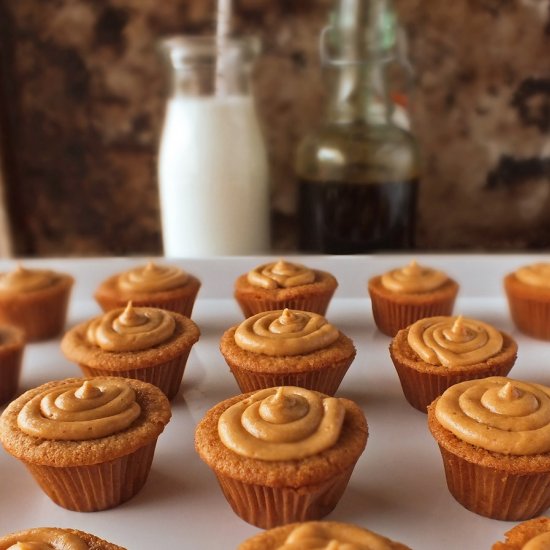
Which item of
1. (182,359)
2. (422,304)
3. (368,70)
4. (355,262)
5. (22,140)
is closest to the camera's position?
(182,359)

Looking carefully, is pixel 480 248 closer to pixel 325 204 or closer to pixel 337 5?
A: pixel 325 204

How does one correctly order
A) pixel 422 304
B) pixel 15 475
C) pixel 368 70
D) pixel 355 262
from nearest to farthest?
pixel 15 475 < pixel 422 304 < pixel 355 262 < pixel 368 70

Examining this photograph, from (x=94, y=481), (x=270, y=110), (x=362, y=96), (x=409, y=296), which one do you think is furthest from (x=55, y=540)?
(x=270, y=110)

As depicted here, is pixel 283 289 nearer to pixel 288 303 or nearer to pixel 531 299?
pixel 288 303

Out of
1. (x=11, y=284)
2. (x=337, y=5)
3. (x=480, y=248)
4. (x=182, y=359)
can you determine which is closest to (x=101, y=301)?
(x=11, y=284)

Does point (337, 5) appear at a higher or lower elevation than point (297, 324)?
higher

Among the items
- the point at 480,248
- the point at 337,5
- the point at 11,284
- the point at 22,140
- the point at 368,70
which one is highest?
the point at 337,5

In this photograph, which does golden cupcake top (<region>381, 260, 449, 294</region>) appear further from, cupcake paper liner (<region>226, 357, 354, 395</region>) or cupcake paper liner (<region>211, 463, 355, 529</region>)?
cupcake paper liner (<region>211, 463, 355, 529</region>)

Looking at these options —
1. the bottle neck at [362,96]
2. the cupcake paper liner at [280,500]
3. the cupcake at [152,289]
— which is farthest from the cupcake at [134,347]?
the bottle neck at [362,96]
